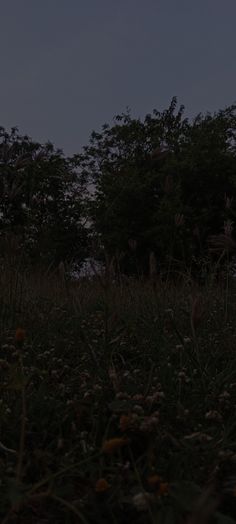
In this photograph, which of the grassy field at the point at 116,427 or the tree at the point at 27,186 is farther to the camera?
the tree at the point at 27,186

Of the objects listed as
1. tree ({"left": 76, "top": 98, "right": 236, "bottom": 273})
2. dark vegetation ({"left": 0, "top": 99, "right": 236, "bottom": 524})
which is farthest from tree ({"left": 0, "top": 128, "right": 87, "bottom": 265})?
tree ({"left": 76, "top": 98, "right": 236, "bottom": 273})

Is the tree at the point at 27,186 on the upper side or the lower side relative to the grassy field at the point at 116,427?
upper

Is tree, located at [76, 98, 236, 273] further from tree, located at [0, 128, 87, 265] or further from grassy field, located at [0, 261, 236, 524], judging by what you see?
grassy field, located at [0, 261, 236, 524]

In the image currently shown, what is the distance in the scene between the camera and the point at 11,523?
3.35 ft

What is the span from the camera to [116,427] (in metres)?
1.46

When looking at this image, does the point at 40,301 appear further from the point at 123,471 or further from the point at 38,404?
the point at 123,471

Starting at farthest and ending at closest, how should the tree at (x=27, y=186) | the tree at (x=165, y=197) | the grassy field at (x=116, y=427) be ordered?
1. the tree at (x=165, y=197)
2. the tree at (x=27, y=186)
3. the grassy field at (x=116, y=427)

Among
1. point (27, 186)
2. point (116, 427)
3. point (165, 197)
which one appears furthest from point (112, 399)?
point (165, 197)

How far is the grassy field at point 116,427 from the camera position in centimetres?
96

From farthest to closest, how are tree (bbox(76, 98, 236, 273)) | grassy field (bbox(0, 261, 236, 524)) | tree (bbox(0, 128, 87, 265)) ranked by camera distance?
tree (bbox(76, 98, 236, 273)) → tree (bbox(0, 128, 87, 265)) → grassy field (bbox(0, 261, 236, 524))

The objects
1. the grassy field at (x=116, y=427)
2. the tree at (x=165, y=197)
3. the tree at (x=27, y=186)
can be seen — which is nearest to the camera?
the grassy field at (x=116, y=427)

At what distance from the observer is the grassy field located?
0.96 m

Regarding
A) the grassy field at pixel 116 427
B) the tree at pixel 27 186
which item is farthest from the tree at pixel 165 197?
the grassy field at pixel 116 427

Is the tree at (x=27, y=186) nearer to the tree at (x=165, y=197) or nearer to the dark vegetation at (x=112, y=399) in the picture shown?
the dark vegetation at (x=112, y=399)
